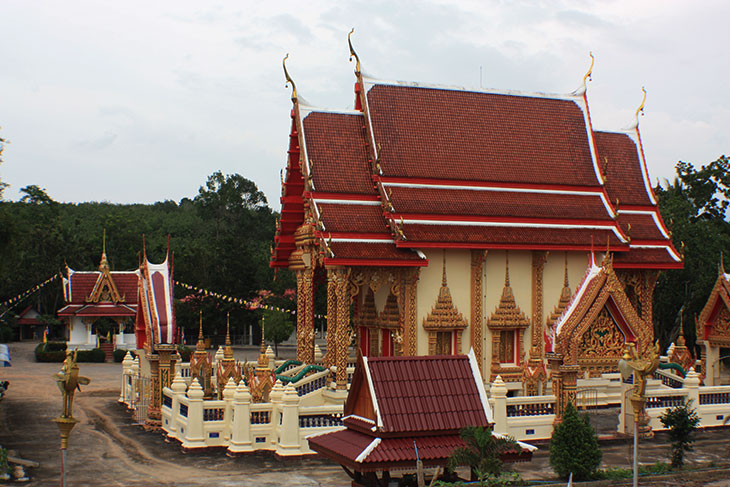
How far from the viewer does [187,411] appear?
1795 centimetres

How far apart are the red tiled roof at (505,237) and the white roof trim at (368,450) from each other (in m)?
11.1

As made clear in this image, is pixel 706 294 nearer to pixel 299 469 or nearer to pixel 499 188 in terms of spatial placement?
pixel 499 188

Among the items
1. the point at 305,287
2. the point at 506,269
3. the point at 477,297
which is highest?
the point at 506,269

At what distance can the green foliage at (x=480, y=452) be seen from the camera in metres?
9.98

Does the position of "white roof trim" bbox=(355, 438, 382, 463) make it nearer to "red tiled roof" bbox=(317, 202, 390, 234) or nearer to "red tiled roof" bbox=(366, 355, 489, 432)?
"red tiled roof" bbox=(366, 355, 489, 432)

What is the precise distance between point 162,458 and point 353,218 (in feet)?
25.9

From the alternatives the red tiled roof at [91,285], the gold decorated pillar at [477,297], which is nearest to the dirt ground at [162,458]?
the gold decorated pillar at [477,297]

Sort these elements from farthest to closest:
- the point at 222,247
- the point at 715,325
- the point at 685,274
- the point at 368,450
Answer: the point at 222,247, the point at 685,274, the point at 715,325, the point at 368,450

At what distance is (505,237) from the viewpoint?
22.3 meters

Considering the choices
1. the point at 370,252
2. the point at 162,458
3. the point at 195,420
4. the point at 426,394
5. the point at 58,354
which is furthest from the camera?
the point at 58,354

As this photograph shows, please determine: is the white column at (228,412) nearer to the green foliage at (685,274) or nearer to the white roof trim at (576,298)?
the white roof trim at (576,298)

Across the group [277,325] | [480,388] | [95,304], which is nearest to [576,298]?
[480,388]

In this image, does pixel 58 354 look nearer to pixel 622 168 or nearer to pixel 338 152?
pixel 338 152

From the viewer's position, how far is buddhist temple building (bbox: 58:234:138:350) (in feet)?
145
